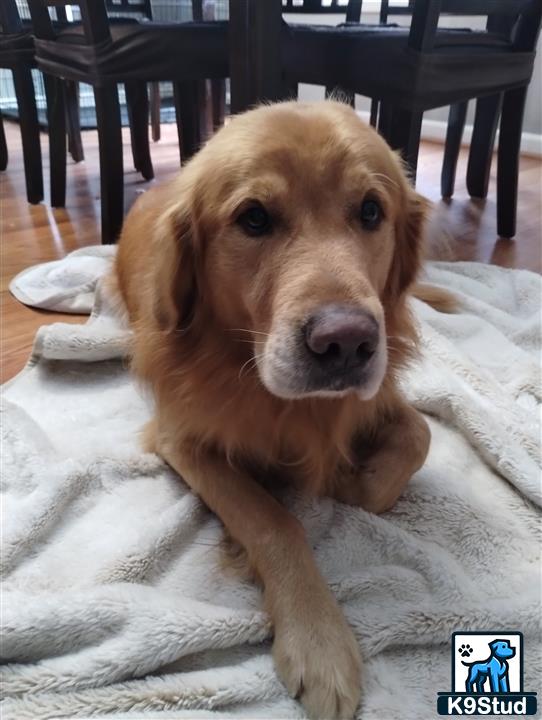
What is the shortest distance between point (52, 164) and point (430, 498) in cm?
326

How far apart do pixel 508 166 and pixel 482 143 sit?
0.66 m

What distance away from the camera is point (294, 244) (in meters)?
1.19

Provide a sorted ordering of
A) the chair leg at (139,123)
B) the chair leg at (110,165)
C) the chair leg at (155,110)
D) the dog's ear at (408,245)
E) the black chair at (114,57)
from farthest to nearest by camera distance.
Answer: the chair leg at (155,110) < the chair leg at (139,123) < the chair leg at (110,165) < the black chair at (114,57) < the dog's ear at (408,245)

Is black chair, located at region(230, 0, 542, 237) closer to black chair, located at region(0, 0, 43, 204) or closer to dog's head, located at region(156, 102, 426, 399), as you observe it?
dog's head, located at region(156, 102, 426, 399)

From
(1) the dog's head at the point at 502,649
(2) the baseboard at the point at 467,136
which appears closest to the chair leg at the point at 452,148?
(2) the baseboard at the point at 467,136

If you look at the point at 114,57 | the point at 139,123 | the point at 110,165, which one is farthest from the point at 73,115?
the point at 114,57

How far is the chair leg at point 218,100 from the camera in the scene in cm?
511

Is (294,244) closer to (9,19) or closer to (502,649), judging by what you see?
(502,649)

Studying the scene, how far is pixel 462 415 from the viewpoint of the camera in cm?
170

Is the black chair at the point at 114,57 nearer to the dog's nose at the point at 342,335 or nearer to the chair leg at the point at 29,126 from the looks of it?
the chair leg at the point at 29,126

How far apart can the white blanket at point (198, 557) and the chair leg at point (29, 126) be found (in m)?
2.30

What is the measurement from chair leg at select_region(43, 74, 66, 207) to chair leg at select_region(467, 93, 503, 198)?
2.59 meters

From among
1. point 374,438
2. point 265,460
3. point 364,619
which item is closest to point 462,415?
point 374,438

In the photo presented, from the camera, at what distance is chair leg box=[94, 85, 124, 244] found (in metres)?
2.99
